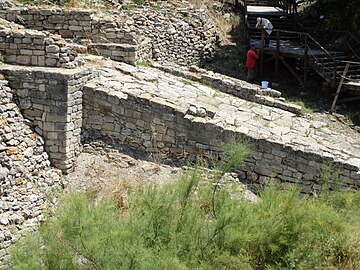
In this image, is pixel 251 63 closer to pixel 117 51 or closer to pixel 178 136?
pixel 117 51

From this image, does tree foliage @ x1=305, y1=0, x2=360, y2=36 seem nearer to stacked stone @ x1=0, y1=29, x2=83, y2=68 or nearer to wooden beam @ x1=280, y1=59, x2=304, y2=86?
wooden beam @ x1=280, y1=59, x2=304, y2=86

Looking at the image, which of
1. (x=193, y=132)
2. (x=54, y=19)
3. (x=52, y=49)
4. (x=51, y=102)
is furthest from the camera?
(x=54, y=19)

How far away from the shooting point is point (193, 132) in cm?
1077

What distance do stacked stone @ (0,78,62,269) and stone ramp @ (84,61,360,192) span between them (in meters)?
1.27

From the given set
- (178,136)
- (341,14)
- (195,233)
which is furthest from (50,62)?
(341,14)

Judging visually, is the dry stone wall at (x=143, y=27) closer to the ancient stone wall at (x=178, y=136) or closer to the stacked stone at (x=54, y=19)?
the stacked stone at (x=54, y=19)

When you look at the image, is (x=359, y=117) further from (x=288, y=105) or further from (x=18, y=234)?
(x=18, y=234)

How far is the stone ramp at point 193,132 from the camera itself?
10391mm

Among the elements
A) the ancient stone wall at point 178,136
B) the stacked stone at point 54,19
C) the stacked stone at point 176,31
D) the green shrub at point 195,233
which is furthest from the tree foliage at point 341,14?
the green shrub at point 195,233

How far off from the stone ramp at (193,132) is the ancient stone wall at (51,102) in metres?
0.67

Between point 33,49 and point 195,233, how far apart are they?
575cm

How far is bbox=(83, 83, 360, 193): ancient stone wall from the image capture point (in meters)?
10.4

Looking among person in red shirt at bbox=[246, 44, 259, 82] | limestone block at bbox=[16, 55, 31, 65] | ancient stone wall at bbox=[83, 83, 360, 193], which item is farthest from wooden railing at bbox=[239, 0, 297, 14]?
limestone block at bbox=[16, 55, 31, 65]

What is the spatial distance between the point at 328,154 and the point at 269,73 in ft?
26.2
